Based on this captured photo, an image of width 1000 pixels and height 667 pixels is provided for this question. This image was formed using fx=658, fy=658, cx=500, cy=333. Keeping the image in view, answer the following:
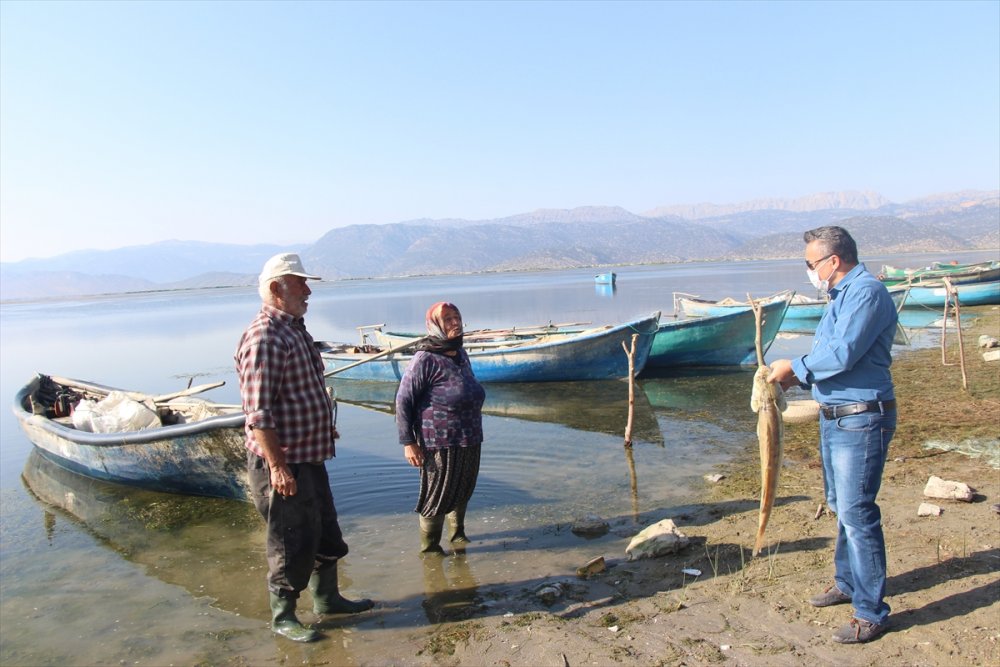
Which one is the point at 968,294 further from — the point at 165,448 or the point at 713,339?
the point at 165,448

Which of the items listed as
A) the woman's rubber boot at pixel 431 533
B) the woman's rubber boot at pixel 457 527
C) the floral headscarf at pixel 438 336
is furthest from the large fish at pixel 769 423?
the woman's rubber boot at pixel 457 527

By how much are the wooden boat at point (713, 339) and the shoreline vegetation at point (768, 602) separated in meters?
9.18

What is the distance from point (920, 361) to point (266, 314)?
14.9m

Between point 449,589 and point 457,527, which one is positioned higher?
point 457,527

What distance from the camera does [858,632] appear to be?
356 cm

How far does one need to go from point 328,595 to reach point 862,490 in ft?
11.4

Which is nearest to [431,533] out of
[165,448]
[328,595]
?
[328,595]

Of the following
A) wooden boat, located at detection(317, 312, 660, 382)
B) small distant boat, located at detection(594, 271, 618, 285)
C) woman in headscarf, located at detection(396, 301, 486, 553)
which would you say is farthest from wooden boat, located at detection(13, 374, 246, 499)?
small distant boat, located at detection(594, 271, 618, 285)

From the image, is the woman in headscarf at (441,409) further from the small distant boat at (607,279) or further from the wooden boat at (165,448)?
the small distant boat at (607,279)

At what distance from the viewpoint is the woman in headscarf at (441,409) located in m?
5.03

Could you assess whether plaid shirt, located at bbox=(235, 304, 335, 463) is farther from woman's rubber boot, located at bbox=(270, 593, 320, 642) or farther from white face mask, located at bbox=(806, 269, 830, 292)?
white face mask, located at bbox=(806, 269, 830, 292)

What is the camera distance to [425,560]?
18.6 ft

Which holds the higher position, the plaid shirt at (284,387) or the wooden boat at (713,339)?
the plaid shirt at (284,387)

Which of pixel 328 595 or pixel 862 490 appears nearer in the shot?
pixel 862 490
